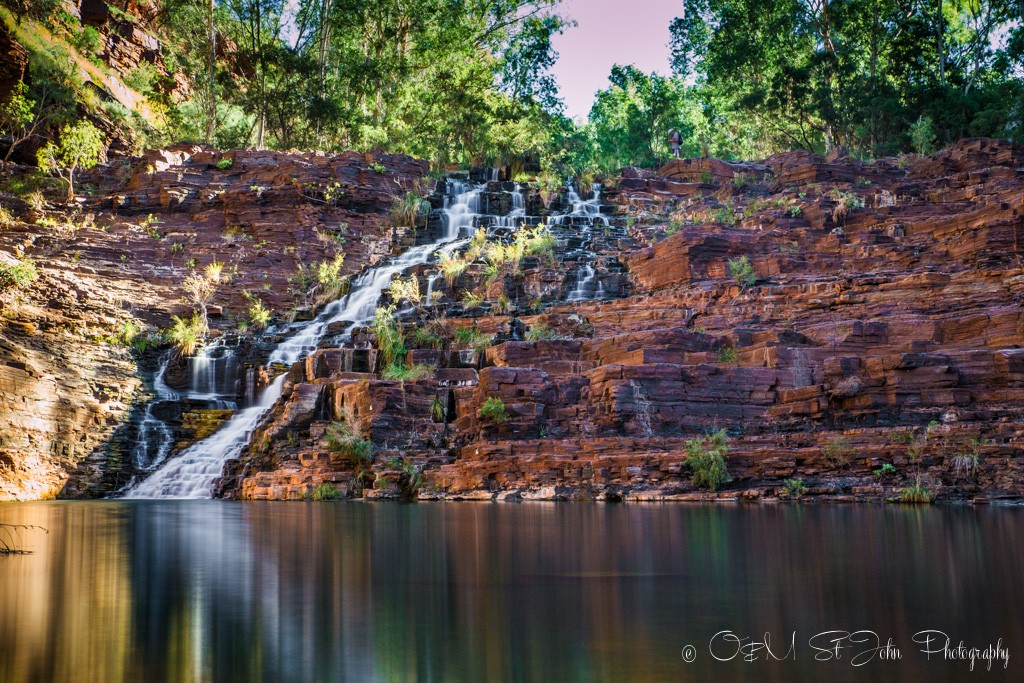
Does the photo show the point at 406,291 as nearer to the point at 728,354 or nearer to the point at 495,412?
the point at 495,412

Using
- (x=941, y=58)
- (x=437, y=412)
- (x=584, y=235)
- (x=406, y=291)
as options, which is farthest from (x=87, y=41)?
(x=941, y=58)

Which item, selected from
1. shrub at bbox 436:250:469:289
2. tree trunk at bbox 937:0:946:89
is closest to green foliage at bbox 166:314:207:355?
shrub at bbox 436:250:469:289

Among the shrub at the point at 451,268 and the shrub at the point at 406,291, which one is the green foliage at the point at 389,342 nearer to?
the shrub at the point at 406,291

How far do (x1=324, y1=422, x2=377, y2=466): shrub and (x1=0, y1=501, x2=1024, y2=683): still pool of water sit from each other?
9.22m

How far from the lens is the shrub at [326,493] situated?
18.1 meters

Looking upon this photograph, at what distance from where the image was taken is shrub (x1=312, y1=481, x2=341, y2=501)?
1808 centimetres

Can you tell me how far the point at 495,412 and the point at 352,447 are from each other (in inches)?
125

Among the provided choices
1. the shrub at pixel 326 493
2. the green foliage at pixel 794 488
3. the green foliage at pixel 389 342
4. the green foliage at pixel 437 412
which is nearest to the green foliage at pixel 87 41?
the green foliage at pixel 389 342

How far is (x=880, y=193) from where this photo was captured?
35562mm

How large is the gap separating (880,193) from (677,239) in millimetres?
10278

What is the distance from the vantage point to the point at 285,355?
26922 millimetres

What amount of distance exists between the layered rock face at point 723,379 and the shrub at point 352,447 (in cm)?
11

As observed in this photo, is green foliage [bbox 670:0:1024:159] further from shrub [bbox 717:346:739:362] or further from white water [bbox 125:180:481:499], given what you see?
shrub [bbox 717:346:739:362]

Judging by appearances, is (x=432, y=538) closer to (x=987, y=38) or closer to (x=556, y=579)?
(x=556, y=579)
